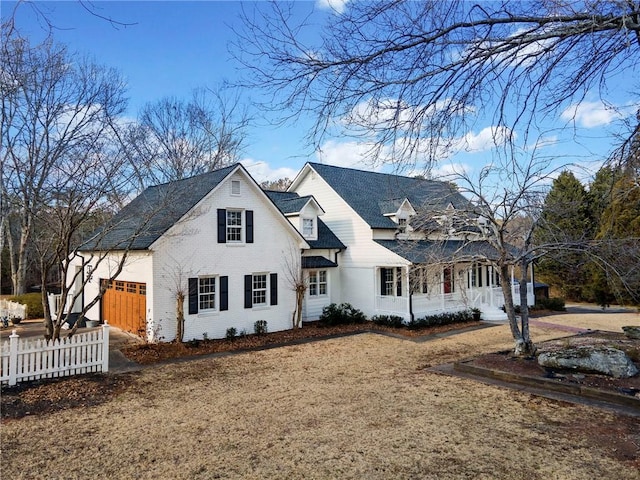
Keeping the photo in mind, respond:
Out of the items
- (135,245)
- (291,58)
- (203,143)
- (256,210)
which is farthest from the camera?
(203,143)

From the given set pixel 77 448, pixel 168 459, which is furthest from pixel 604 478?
pixel 77 448

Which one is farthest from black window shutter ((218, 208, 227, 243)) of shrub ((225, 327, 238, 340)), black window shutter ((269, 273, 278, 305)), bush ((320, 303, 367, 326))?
bush ((320, 303, 367, 326))

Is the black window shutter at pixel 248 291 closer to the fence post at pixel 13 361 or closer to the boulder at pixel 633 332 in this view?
the fence post at pixel 13 361

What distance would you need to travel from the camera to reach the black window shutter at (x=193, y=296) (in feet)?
48.4

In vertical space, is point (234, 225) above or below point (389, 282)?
above

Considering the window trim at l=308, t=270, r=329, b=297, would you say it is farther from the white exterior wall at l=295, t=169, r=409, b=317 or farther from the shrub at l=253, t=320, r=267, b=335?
the shrub at l=253, t=320, r=267, b=335

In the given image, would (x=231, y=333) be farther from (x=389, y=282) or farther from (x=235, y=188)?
(x=389, y=282)

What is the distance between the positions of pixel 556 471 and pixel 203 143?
1152 inches

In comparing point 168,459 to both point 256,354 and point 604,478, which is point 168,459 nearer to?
point 604,478

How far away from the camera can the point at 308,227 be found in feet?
65.0

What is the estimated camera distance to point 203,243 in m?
15.2

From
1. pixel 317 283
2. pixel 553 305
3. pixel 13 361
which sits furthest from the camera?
pixel 553 305

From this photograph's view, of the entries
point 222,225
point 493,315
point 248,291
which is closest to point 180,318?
point 248,291

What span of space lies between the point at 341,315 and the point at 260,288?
4.36 metres
